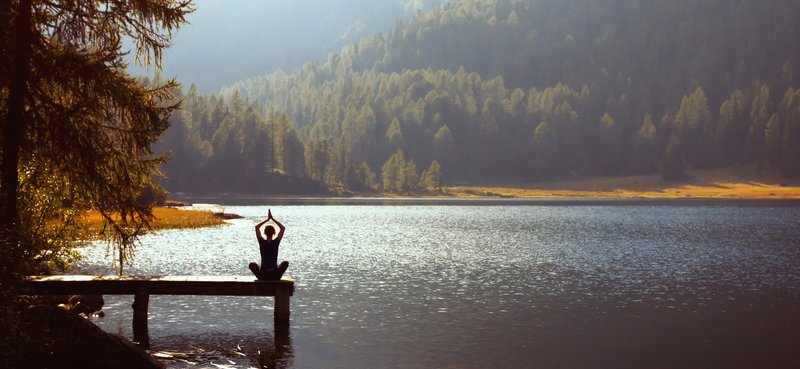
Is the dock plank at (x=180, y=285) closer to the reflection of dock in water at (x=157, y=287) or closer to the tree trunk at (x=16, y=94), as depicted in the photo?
the reflection of dock in water at (x=157, y=287)

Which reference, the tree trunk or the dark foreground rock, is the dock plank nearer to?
the tree trunk

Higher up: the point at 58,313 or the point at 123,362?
the point at 58,313

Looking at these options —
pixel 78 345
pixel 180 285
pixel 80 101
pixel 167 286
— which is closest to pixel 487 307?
pixel 180 285

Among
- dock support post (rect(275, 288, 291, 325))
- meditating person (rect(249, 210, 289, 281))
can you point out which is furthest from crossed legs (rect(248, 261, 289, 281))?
dock support post (rect(275, 288, 291, 325))

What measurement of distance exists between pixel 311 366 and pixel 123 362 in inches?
231

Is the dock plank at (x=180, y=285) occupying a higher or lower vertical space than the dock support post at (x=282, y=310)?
higher

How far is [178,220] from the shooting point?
8575cm

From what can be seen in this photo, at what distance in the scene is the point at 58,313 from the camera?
19.0 metres

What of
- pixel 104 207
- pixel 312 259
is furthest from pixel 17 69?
pixel 312 259

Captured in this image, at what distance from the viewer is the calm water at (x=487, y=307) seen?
2436 cm

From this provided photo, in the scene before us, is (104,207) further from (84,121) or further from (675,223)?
(675,223)

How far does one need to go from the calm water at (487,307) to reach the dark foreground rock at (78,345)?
3312 mm

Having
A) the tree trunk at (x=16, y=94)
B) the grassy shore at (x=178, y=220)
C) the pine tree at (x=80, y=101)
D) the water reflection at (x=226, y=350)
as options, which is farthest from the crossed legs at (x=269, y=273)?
the grassy shore at (x=178, y=220)

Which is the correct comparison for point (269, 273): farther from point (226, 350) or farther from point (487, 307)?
point (487, 307)
